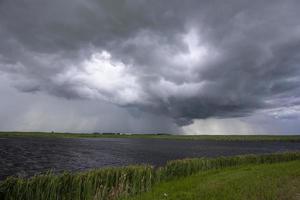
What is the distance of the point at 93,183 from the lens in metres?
15.3

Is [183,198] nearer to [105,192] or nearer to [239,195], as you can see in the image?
[239,195]

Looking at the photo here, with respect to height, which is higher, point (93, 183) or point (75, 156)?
point (93, 183)

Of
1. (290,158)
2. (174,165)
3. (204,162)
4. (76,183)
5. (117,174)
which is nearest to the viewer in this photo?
(76,183)

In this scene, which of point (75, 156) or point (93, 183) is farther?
point (75, 156)

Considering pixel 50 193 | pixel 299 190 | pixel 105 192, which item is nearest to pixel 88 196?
pixel 105 192

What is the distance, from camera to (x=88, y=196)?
14.5 metres

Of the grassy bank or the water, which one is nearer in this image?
the grassy bank

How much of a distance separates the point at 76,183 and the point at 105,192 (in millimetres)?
1968

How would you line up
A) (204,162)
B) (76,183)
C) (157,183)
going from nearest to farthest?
(76,183), (157,183), (204,162)

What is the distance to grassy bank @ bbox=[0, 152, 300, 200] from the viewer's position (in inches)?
498

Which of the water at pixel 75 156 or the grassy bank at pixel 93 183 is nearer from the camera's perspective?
the grassy bank at pixel 93 183

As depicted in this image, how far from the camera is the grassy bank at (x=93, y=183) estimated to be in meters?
12.6

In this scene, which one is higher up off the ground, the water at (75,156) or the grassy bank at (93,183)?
the grassy bank at (93,183)

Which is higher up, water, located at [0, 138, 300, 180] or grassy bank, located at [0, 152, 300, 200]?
grassy bank, located at [0, 152, 300, 200]
